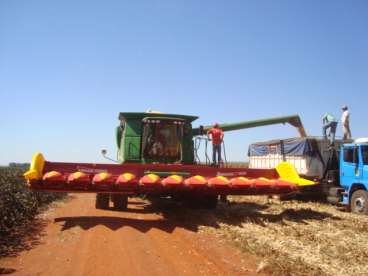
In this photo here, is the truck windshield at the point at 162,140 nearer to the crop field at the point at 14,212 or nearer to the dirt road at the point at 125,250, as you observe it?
the dirt road at the point at 125,250

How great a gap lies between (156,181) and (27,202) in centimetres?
467

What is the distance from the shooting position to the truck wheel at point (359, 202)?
11.4m

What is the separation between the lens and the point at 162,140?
11.4m

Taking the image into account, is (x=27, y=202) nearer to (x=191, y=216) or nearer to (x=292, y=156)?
(x=191, y=216)

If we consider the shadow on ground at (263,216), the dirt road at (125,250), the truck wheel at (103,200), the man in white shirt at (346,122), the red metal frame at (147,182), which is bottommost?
the dirt road at (125,250)

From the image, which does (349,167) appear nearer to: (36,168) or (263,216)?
(263,216)

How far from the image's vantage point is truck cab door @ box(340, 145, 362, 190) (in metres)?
12.2

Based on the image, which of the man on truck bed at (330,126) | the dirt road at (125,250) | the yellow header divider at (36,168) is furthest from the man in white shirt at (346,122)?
the yellow header divider at (36,168)

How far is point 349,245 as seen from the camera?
709 cm

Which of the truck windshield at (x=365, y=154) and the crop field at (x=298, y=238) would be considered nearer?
the crop field at (x=298, y=238)

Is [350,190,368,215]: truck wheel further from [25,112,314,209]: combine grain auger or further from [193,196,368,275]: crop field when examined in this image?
[25,112,314,209]: combine grain auger

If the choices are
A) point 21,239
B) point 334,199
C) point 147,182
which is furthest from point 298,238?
point 334,199

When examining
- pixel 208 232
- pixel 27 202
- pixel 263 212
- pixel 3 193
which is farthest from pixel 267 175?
pixel 3 193

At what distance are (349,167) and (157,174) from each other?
275 inches
